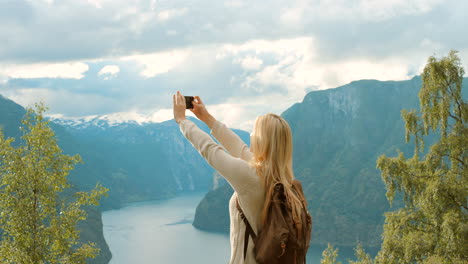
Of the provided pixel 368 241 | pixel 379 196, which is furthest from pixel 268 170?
pixel 379 196

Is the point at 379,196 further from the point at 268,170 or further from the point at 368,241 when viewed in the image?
the point at 268,170

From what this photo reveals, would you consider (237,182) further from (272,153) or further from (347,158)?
(347,158)

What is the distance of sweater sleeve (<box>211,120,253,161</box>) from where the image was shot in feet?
9.41

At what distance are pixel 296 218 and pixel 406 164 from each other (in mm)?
11207

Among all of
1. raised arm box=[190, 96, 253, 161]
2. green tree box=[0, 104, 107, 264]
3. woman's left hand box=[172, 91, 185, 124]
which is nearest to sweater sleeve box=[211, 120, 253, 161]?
raised arm box=[190, 96, 253, 161]

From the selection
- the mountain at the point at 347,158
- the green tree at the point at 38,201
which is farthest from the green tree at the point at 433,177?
the mountain at the point at 347,158

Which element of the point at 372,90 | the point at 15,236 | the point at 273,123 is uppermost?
the point at 372,90

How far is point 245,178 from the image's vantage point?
7.51 feet

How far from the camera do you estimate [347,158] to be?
169 meters

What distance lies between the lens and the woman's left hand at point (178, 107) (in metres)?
2.56

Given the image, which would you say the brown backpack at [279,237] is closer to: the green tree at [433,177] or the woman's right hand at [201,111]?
the woman's right hand at [201,111]

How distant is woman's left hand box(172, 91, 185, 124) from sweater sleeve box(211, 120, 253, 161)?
32cm

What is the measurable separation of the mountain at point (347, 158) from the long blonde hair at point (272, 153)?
125 metres

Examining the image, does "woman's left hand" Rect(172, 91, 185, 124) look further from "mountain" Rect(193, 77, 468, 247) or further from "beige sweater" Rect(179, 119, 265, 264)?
"mountain" Rect(193, 77, 468, 247)
